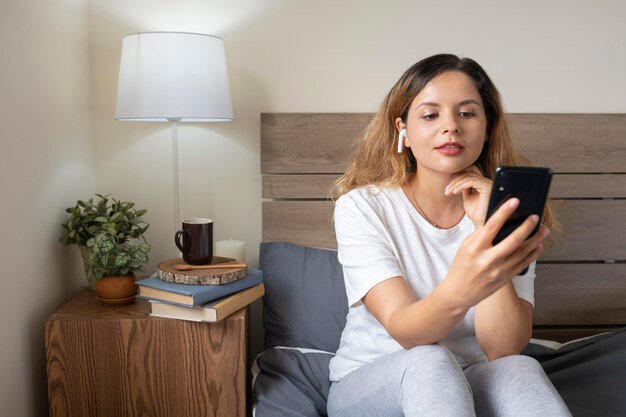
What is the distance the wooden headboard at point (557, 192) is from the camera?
2.05 metres

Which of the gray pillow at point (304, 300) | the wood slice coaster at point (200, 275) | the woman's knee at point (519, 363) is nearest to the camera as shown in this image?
the woman's knee at point (519, 363)

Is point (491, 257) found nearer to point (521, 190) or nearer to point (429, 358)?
point (521, 190)

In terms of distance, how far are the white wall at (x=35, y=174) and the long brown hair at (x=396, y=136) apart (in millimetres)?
766

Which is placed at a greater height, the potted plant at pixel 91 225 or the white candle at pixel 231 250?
the potted plant at pixel 91 225

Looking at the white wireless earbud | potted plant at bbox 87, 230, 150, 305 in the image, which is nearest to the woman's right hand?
the white wireless earbud

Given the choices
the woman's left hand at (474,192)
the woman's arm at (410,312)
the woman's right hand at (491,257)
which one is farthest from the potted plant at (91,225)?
the woman's right hand at (491,257)

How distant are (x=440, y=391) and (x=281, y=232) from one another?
3.45 ft

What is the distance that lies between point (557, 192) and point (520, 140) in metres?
0.21

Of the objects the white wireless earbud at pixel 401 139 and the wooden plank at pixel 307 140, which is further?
the wooden plank at pixel 307 140

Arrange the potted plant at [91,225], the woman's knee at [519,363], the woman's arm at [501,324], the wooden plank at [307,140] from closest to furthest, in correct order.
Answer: the woman's knee at [519,363] < the woman's arm at [501,324] < the potted plant at [91,225] < the wooden plank at [307,140]

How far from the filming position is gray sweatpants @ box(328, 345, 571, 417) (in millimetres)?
1075

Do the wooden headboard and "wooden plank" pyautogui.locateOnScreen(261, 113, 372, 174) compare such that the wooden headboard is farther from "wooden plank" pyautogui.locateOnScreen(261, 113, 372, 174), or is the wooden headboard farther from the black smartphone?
the black smartphone

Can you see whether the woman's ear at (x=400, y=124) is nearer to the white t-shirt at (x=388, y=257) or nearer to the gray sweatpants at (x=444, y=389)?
the white t-shirt at (x=388, y=257)

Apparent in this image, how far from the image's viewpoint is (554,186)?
6.82ft
